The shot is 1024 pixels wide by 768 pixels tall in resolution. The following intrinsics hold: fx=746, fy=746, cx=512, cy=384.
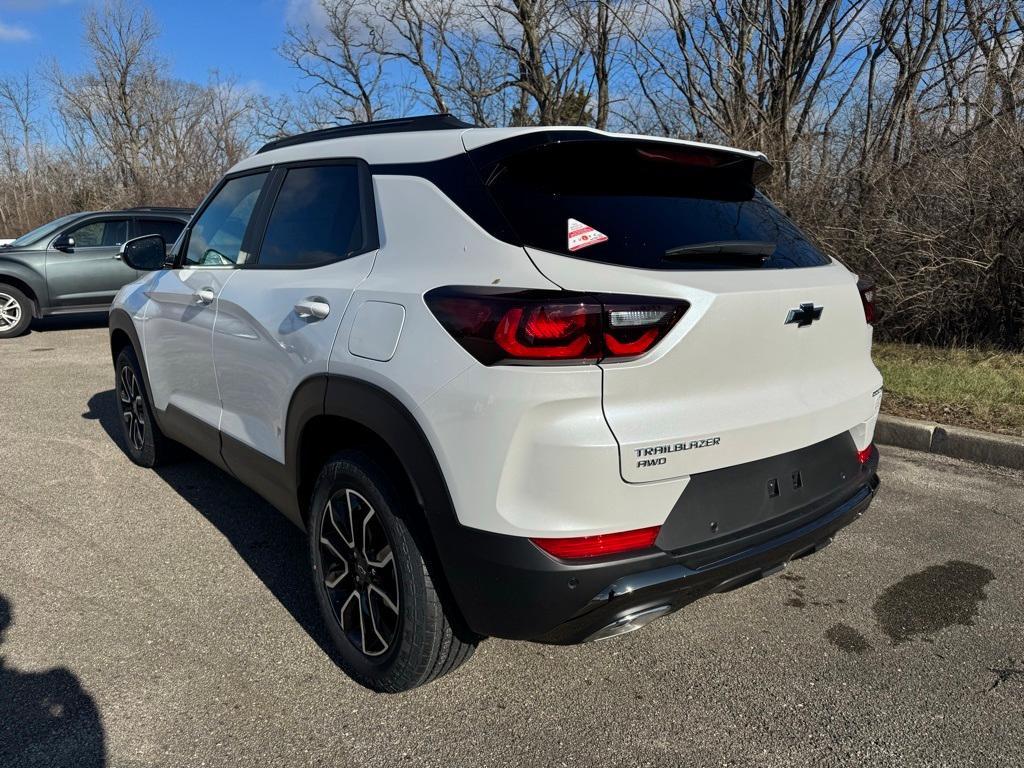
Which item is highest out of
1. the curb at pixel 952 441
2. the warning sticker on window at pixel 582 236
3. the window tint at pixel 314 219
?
the window tint at pixel 314 219

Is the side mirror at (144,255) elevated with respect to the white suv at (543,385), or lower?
elevated

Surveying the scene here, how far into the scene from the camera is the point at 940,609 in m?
3.08

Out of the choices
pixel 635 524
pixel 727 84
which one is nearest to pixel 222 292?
pixel 635 524

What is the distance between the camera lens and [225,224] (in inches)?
145

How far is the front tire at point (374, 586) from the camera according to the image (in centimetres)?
224

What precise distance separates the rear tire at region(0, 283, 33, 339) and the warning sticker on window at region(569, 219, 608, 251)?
437 inches

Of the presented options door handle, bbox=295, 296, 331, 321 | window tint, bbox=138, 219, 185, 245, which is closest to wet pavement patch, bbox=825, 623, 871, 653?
door handle, bbox=295, 296, 331, 321

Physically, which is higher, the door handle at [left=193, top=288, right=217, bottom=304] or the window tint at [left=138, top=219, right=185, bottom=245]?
the window tint at [left=138, top=219, right=185, bottom=245]

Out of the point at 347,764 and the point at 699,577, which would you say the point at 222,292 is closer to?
the point at 347,764

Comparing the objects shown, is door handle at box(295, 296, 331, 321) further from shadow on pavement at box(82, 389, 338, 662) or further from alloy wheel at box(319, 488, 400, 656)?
shadow on pavement at box(82, 389, 338, 662)

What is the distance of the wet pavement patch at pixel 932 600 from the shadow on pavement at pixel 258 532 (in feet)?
7.29

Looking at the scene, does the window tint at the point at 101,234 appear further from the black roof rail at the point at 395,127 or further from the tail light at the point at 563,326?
the tail light at the point at 563,326

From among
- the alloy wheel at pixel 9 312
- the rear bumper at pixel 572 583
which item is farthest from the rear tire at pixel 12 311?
the rear bumper at pixel 572 583

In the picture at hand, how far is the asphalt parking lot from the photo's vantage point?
7.47ft
